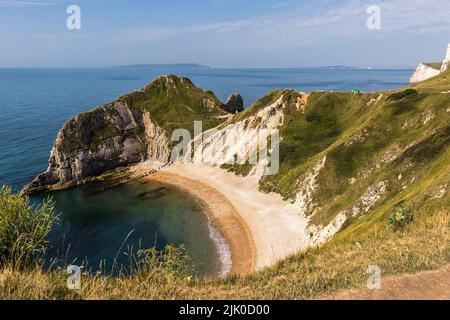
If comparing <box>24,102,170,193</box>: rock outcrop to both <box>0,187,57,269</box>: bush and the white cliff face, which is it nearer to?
the white cliff face

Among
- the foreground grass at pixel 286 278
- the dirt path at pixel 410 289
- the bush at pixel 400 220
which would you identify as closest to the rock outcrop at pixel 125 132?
the bush at pixel 400 220

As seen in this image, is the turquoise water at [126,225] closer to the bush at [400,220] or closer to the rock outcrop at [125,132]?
the rock outcrop at [125,132]

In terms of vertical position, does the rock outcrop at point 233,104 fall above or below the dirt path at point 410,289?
above

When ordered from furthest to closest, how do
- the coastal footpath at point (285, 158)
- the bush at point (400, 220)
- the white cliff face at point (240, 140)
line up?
the white cliff face at point (240, 140)
the coastal footpath at point (285, 158)
the bush at point (400, 220)

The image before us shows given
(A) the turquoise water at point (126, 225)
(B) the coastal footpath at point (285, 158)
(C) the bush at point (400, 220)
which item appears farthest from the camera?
(A) the turquoise water at point (126, 225)

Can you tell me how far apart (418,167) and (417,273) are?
53.0 meters

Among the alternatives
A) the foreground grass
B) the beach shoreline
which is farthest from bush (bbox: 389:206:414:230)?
the beach shoreline

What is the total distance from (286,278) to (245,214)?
63.5 meters

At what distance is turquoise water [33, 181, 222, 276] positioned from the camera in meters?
63.7

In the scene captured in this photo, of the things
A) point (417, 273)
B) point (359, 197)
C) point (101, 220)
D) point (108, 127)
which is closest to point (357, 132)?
point (359, 197)

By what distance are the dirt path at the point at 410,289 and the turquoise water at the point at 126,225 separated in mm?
45268

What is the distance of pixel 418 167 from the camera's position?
194ft

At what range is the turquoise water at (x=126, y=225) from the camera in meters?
63.7
